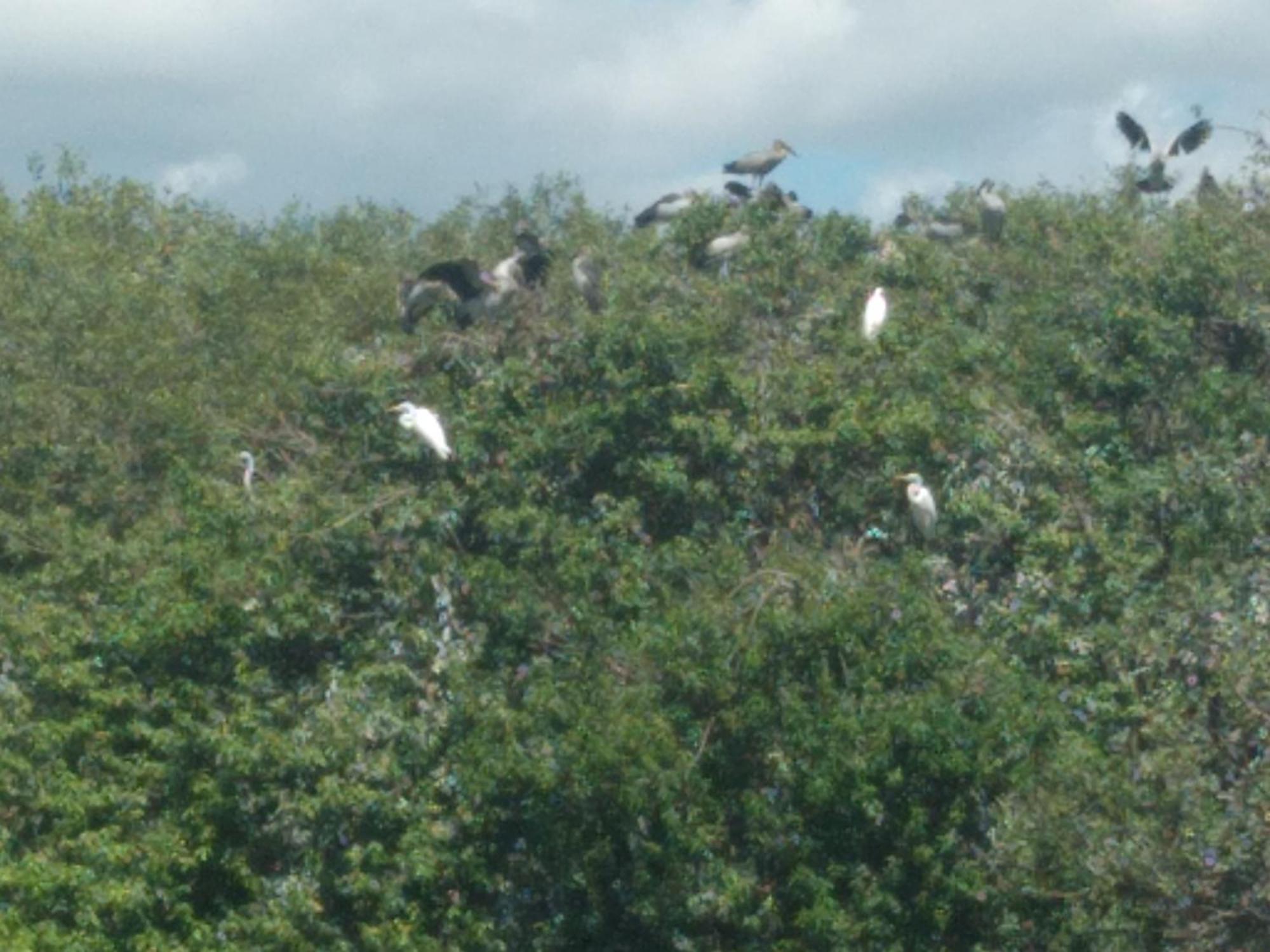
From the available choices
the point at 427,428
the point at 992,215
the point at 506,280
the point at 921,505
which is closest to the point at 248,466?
the point at 427,428

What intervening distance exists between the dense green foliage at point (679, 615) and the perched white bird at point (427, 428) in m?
0.14

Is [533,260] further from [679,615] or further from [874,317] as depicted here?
[679,615]

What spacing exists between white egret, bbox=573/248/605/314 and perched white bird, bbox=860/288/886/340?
1.48 meters

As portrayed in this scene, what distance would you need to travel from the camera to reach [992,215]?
15789 mm

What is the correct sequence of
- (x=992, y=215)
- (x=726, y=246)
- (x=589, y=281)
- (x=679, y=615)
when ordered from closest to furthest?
(x=679, y=615)
(x=589, y=281)
(x=726, y=246)
(x=992, y=215)

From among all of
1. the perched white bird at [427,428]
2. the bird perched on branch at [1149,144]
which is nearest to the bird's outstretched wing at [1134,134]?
the bird perched on branch at [1149,144]

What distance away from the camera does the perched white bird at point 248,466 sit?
1231 centimetres

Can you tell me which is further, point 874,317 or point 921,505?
point 874,317

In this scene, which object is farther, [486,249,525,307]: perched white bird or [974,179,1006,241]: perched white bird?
[974,179,1006,241]: perched white bird

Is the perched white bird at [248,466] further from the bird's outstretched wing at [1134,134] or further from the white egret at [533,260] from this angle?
the bird's outstretched wing at [1134,134]

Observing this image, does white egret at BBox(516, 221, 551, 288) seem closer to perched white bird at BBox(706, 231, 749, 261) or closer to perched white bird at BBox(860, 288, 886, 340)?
perched white bird at BBox(706, 231, 749, 261)

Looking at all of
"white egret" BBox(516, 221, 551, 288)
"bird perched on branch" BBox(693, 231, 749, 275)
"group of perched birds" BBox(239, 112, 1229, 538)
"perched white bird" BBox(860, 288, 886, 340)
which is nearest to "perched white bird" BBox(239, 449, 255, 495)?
"group of perched birds" BBox(239, 112, 1229, 538)

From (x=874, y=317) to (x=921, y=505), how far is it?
1.64 meters

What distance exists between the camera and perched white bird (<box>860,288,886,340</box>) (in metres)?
12.7
